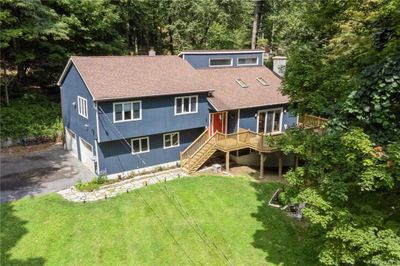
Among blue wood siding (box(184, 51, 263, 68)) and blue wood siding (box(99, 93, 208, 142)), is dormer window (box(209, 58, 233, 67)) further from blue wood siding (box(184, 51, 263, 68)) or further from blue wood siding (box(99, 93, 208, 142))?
blue wood siding (box(99, 93, 208, 142))

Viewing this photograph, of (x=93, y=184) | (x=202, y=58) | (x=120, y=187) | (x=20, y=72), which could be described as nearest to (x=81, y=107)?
(x=93, y=184)

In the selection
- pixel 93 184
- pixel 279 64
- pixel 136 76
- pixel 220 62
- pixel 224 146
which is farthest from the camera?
pixel 279 64

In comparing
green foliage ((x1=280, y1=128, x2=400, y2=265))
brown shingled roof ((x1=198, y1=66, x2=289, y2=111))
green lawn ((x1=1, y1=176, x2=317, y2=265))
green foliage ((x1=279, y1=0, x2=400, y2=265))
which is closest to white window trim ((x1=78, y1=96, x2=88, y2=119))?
green lawn ((x1=1, y1=176, x2=317, y2=265))

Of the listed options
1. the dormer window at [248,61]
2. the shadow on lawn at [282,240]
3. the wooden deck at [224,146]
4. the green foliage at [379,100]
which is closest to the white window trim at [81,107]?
the wooden deck at [224,146]

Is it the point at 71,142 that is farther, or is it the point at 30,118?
the point at 30,118

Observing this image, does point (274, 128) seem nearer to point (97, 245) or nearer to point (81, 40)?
point (97, 245)

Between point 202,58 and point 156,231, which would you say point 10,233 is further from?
point 202,58

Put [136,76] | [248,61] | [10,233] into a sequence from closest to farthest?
[10,233], [136,76], [248,61]
